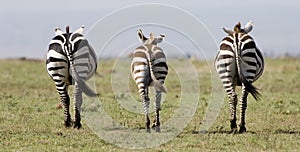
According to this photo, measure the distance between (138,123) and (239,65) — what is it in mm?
3189

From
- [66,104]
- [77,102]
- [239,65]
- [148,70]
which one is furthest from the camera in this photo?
[66,104]

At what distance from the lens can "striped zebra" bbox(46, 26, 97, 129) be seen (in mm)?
13766

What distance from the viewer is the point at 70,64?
13.7 metres

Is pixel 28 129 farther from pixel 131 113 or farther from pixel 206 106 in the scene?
pixel 206 106

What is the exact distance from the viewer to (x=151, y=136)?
41.7 ft

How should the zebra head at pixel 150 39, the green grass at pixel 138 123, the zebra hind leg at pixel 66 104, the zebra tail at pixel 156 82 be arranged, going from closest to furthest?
1. the green grass at pixel 138 123
2. the zebra tail at pixel 156 82
3. the zebra head at pixel 150 39
4. the zebra hind leg at pixel 66 104

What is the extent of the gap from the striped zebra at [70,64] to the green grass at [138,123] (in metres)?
0.82

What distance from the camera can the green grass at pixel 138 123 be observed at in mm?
11586

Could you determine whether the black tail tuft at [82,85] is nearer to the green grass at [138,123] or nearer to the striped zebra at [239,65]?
the green grass at [138,123]

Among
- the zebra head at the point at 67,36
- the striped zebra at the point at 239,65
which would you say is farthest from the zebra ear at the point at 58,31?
the striped zebra at the point at 239,65

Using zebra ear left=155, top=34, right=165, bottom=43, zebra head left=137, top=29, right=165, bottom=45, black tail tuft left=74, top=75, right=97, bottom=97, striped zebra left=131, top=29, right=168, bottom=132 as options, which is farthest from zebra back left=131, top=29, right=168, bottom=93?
black tail tuft left=74, top=75, right=97, bottom=97

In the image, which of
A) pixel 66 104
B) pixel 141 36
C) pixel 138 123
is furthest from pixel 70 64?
pixel 138 123

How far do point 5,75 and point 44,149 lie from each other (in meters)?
22.2

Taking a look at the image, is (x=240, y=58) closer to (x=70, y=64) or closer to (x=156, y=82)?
(x=156, y=82)
